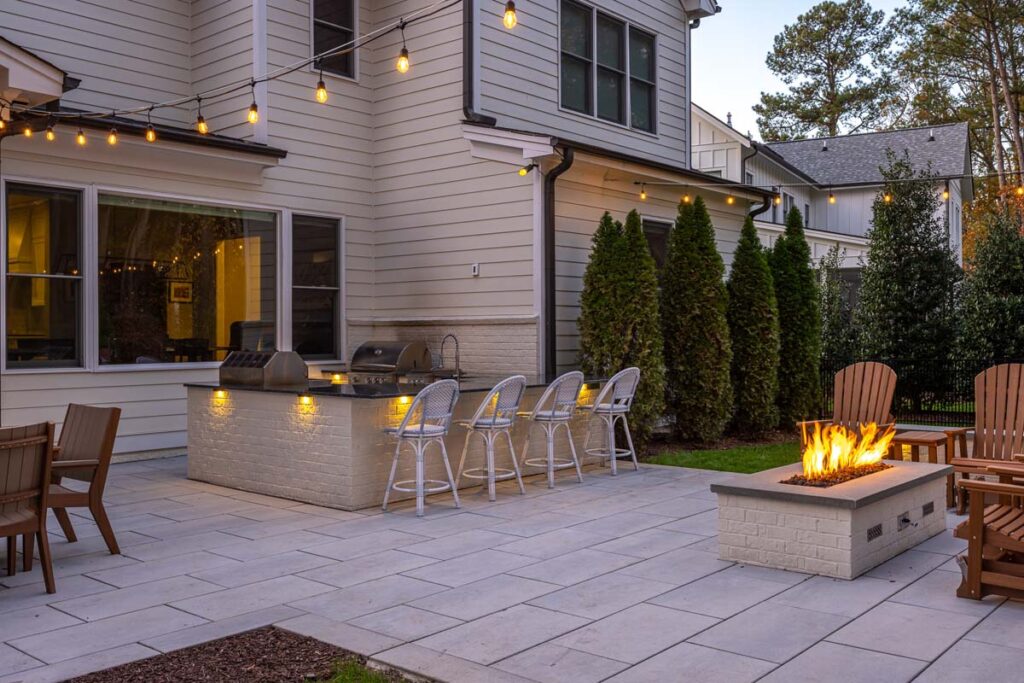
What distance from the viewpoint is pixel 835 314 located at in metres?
14.9

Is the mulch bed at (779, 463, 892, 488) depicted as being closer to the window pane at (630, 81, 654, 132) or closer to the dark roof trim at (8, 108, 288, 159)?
the dark roof trim at (8, 108, 288, 159)

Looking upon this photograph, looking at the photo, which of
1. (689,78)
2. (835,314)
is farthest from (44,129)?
(835,314)

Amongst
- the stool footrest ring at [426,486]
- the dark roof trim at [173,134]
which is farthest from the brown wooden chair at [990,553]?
the dark roof trim at [173,134]

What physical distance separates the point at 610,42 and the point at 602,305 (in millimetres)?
4536

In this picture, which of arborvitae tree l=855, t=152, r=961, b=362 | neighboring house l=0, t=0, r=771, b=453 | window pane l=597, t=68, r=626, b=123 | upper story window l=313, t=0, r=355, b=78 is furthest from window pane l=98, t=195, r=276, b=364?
arborvitae tree l=855, t=152, r=961, b=362

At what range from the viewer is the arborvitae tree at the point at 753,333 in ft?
Answer: 36.0

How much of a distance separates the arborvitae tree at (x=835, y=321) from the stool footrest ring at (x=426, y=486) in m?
8.32

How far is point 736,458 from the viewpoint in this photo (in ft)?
31.7

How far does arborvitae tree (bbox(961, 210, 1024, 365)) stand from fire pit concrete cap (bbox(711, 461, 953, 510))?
7.36 meters

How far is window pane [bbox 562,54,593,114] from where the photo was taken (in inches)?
460

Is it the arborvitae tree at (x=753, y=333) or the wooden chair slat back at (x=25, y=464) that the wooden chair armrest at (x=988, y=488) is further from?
the arborvitae tree at (x=753, y=333)

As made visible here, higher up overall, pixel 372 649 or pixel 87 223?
pixel 87 223

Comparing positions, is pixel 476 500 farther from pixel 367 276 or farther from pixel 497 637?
pixel 367 276

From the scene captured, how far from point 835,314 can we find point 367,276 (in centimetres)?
797
